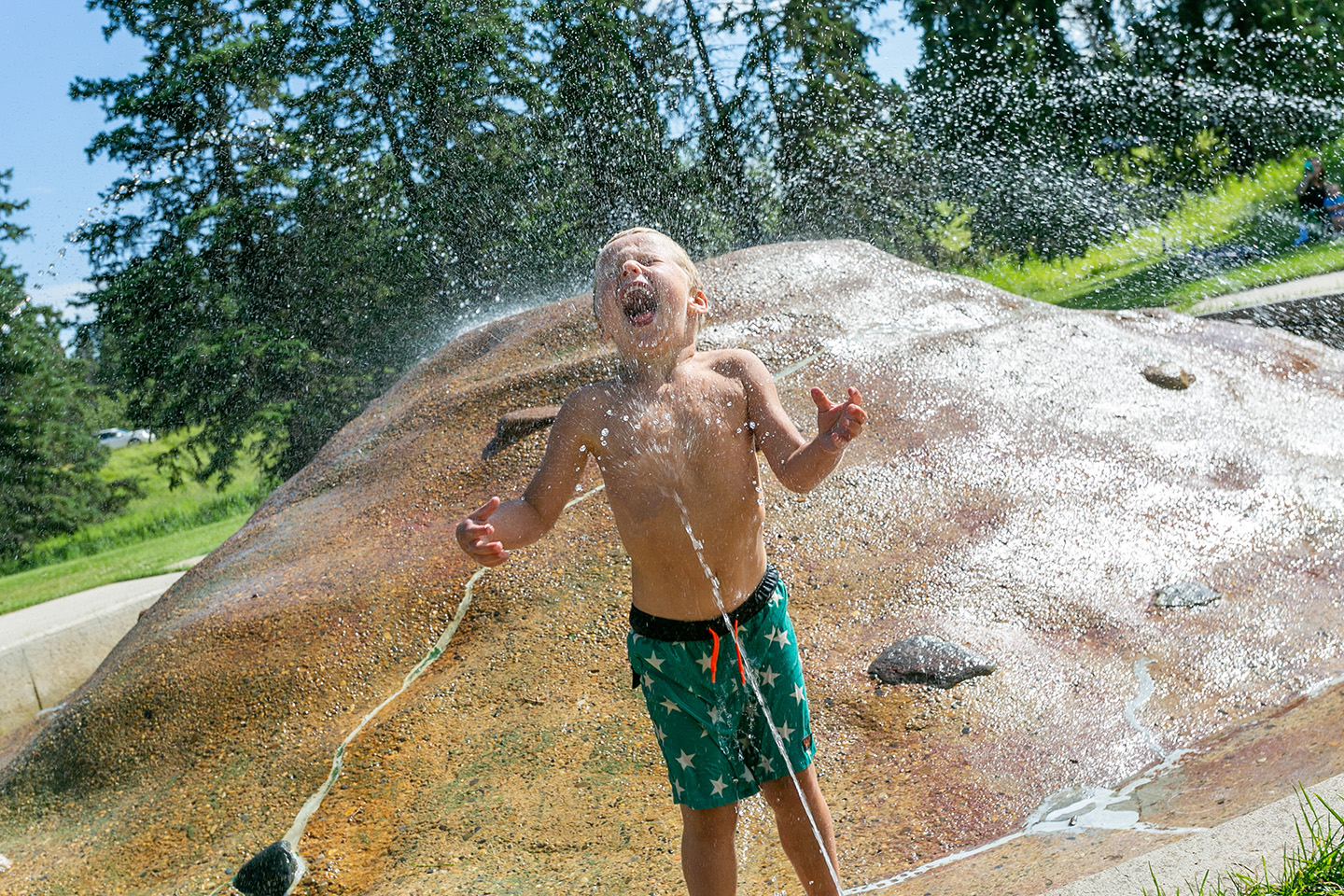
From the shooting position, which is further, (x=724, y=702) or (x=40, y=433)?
(x=40, y=433)

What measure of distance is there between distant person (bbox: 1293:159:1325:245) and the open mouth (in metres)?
13.5

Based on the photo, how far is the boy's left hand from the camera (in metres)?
1.94

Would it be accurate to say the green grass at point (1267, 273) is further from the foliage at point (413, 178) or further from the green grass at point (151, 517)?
the green grass at point (151, 517)

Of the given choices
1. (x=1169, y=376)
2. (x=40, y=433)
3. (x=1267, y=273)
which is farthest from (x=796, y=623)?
(x=40, y=433)

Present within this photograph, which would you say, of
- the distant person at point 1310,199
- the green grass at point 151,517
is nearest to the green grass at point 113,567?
the green grass at point 151,517

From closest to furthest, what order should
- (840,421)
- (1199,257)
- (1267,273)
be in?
(840,421), (1267,273), (1199,257)

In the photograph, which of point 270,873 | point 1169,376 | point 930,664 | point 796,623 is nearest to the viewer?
point 270,873

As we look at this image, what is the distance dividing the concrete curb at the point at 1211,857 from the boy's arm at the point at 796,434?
85 centimetres

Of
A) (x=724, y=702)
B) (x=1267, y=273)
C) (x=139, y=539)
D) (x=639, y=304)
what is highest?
(x=639, y=304)

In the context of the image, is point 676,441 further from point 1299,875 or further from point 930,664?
point 930,664

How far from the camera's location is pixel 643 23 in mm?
14469

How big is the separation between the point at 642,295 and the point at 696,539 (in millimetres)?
509

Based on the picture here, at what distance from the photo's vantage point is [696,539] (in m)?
2.15

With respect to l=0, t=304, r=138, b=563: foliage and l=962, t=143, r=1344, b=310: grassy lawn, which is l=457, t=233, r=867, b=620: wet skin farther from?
l=0, t=304, r=138, b=563: foliage
